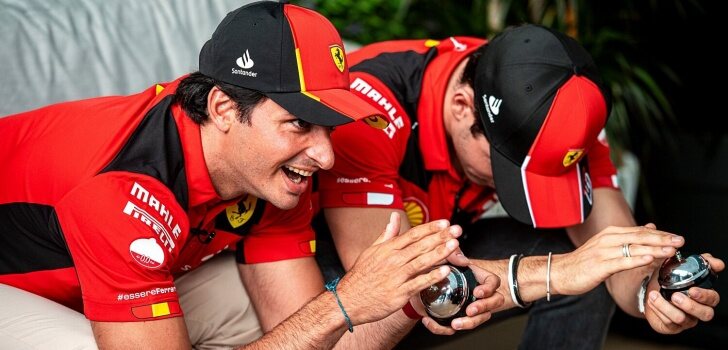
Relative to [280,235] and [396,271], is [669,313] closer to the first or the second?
[396,271]

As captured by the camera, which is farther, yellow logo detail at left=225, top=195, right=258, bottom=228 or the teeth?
yellow logo detail at left=225, top=195, right=258, bottom=228

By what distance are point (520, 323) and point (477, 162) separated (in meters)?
0.52

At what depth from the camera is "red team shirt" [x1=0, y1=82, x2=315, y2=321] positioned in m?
1.71

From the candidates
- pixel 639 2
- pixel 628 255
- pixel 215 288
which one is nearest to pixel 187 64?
pixel 215 288

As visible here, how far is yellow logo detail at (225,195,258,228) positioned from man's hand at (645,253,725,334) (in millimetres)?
823

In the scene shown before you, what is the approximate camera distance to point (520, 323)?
2533mm

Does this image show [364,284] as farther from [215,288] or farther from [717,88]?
[717,88]

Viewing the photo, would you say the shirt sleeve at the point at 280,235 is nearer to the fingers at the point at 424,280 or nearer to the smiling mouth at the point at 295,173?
the smiling mouth at the point at 295,173

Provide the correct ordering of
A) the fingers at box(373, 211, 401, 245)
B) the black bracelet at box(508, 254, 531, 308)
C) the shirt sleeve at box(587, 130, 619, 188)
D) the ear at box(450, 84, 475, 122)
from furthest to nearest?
1. the shirt sleeve at box(587, 130, 619, 188)
2. the ear at box(450, 84, 475, 122)
3. the black bracelet at box(508, 254, 531, 308)
4. the fingers at box(373, 211, 401, 245)

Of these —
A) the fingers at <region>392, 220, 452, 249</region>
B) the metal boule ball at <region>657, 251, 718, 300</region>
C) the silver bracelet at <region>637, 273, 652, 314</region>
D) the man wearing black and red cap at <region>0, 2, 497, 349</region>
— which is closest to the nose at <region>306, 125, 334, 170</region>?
the man wearing black and red cap at <region>0, 2, 497, 349</region>

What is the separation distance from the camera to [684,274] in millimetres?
1883

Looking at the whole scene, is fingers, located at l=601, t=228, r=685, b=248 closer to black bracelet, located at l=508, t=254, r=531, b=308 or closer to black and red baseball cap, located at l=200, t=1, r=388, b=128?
black bracelet, located at l=508, t=254, r=531, b=308

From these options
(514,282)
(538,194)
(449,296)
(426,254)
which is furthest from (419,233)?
(538,194)

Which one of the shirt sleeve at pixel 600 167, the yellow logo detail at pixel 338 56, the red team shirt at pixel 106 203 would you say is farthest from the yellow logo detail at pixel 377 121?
the shirt sleeve at pixel 600 167
